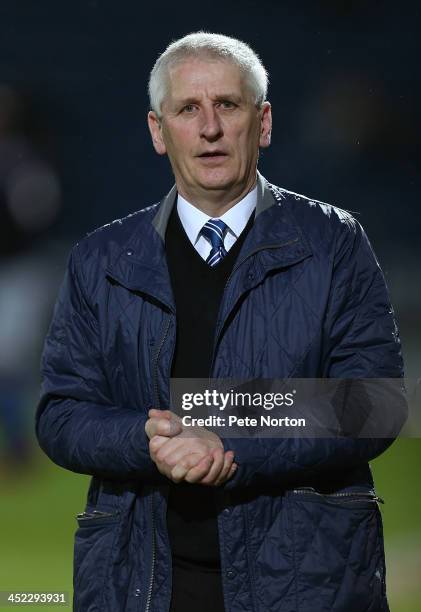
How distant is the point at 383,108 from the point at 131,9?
0.67m

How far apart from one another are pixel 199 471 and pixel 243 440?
0.09m

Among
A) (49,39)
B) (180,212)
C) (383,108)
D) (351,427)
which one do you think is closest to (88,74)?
(49,39)

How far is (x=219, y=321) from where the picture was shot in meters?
1.62

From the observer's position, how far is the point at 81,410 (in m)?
1.64

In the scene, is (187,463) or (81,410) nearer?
(187,463)

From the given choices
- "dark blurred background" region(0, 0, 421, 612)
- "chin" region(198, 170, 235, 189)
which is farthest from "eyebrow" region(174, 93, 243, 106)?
"dark blurred background" region(0, 0, 421, 612)

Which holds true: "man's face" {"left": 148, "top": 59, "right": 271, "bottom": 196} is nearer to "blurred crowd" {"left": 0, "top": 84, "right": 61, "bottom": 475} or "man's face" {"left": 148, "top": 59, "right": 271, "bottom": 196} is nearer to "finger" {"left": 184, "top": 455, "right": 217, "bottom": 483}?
"finger" {"left": 184, "top": 455, "right": 217, "bottom": 483}

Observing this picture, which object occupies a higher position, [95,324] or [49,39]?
[49,39]

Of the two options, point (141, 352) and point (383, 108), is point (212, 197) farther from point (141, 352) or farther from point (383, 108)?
point (383, 108)

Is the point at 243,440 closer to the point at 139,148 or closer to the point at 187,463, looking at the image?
the point at 187,463

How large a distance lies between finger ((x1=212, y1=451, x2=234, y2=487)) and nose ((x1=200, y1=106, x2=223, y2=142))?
0.51 metres

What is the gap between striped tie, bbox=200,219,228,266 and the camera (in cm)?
171

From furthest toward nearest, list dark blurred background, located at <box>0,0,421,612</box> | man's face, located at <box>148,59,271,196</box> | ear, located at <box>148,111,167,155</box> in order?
dark blurred background, located at <box>0,0,421,612</box>, ear, located at <box>148,111,167,155</box>, man's face, located at <box>148,59,271,196</box>

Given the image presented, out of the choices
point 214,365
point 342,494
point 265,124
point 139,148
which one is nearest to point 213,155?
point 265,124
